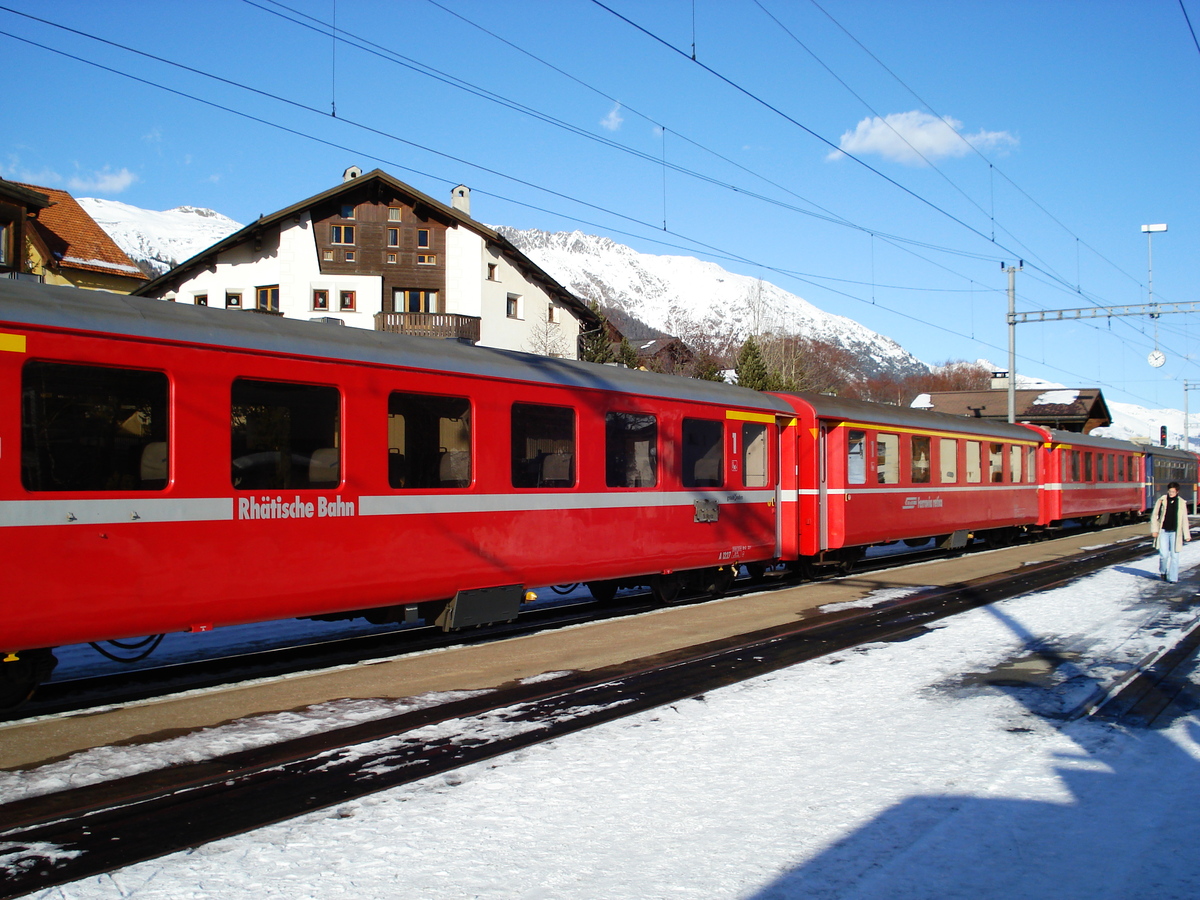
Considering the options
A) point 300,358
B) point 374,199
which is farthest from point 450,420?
point 374,199

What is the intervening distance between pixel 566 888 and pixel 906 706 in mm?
4096

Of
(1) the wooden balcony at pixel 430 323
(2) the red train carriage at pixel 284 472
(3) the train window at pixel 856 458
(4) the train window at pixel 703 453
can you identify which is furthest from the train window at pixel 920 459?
(1) the wooden balcony at pixel 430 323

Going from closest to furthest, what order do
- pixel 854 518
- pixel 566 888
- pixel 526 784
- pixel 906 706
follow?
pixel 566 888, pixel 526 784, pixel 906 706, pixel 854 518

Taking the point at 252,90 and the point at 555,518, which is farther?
the point at 252,90

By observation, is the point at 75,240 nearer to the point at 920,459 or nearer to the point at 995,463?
the point at 920,459

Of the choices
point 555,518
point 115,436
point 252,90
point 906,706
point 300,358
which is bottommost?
point 906,706

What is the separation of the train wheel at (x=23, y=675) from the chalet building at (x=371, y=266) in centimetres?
3603

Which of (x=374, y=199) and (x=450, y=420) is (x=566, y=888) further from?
(x=374, y=199)

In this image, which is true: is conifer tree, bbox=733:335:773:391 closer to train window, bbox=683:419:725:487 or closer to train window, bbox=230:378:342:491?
train window, bbox=683:419:725:487

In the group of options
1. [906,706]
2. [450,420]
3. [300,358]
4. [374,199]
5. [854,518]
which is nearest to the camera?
[906,706]

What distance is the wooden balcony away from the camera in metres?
42.2

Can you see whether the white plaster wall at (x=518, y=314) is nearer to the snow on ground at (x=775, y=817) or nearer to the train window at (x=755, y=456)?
the train window at (x=755, y=456)

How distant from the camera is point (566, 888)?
13.3 feet

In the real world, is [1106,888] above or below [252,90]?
below
